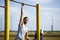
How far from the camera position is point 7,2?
699cm

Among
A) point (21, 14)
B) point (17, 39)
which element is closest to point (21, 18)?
point (21, 14)

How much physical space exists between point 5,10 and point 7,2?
227 millimetres

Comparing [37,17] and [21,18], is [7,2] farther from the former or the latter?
[37,17]

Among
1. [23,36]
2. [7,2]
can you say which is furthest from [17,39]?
[7,2]

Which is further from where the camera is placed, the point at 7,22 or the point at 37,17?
the point at 37,17

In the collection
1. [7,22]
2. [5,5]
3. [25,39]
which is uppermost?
[5,5]

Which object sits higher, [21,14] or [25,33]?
[21,14]

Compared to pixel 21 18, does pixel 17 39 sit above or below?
below

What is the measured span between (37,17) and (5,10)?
163 cm

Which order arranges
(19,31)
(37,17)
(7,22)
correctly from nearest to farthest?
1. (7,22)
2. (19,31)
3. (37,17)

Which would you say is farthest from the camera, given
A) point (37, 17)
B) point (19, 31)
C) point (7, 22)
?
point (37, 17)

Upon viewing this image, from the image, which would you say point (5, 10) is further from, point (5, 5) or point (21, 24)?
point (21, 24)

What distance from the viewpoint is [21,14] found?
8.05 m

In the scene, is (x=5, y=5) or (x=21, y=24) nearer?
(x=5, y=5)
